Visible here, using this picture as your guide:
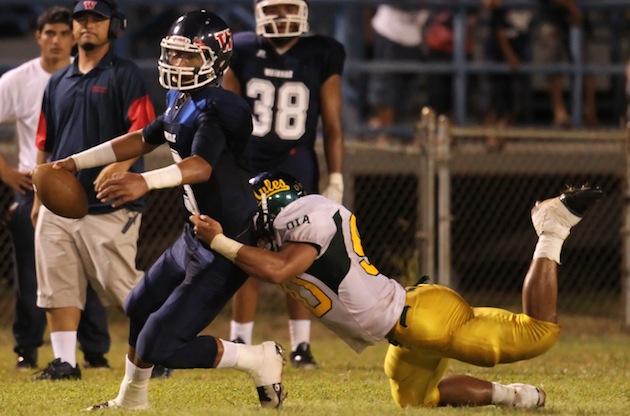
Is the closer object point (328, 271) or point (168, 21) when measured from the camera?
point (328, 271)

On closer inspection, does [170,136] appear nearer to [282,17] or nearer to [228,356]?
[228,356]

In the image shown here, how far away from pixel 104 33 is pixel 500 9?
470cm

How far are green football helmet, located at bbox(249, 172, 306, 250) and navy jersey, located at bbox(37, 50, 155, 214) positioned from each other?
5.09ft

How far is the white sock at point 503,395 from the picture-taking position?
18.1ft

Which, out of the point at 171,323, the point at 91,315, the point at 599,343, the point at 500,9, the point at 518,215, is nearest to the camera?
the point at 171,323

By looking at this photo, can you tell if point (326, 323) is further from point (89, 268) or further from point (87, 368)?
point (87, 368)

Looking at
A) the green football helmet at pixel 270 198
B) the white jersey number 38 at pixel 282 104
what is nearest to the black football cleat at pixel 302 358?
the white jersey number 38 at pixel 282 104

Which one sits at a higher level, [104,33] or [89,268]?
[104,33]

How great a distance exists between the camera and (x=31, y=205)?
7.54 meters

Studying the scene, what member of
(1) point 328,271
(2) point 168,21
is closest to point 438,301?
(1) point 328,271

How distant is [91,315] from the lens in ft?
24.5

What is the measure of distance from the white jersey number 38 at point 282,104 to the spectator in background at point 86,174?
2.17ft

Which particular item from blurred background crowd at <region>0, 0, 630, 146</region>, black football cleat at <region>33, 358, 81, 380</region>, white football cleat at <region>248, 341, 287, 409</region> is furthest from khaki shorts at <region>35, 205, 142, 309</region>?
blurred background crowd at <region>0, 0, 630, 146</region>

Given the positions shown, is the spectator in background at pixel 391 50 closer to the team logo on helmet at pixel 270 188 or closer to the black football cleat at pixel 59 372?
the black football cleat at pixel 59 372
